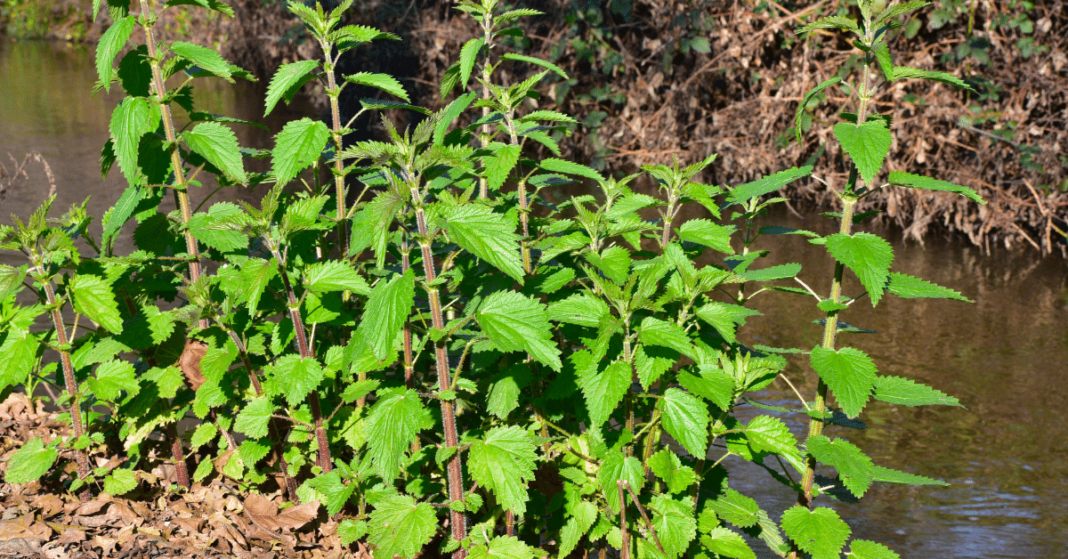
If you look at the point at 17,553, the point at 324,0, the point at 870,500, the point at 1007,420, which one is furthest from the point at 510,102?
the point at 324,0

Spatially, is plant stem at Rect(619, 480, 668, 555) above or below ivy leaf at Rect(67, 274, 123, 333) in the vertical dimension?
below

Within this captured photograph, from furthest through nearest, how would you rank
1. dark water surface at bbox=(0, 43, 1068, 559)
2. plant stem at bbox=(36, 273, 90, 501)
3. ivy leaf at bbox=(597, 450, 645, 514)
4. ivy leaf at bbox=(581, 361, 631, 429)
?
dark water surface at bbox=(0, 43, 1068, 559) → plant stem at bbox=(36, 273, 90, 501) → ivy leaf at bbox=(597, 450, 645, 514) → ivy leaf at bbox=(581, 361, 631, 429)

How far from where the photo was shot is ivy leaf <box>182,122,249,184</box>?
7.35 ft

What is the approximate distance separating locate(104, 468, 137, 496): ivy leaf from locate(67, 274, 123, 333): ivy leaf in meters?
0.54

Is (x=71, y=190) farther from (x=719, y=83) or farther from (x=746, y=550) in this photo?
(x=746, y=550)

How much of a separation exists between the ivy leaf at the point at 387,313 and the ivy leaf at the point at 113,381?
0.89m

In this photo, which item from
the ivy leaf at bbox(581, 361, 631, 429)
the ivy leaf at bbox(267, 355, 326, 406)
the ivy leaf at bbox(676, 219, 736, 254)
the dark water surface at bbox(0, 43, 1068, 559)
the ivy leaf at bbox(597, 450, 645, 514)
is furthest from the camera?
the dark water surface at bbox(0, 43, 1068, 559)

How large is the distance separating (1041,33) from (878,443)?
409 cm

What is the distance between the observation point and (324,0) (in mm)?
9898

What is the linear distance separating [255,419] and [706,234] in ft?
4.23

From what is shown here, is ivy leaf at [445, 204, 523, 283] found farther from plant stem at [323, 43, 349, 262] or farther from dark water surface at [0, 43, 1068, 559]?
dark water surface at [0, 43, 1068, 559]

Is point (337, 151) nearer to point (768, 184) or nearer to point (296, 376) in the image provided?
point (296, 376)

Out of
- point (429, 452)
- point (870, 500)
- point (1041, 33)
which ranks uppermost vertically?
point (1041, 33)

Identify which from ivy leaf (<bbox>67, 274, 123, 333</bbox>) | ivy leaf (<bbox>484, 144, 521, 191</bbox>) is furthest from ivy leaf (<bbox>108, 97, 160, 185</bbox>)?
ivy leaf (<bbox>484, 144, 521, 191</bbox>)
